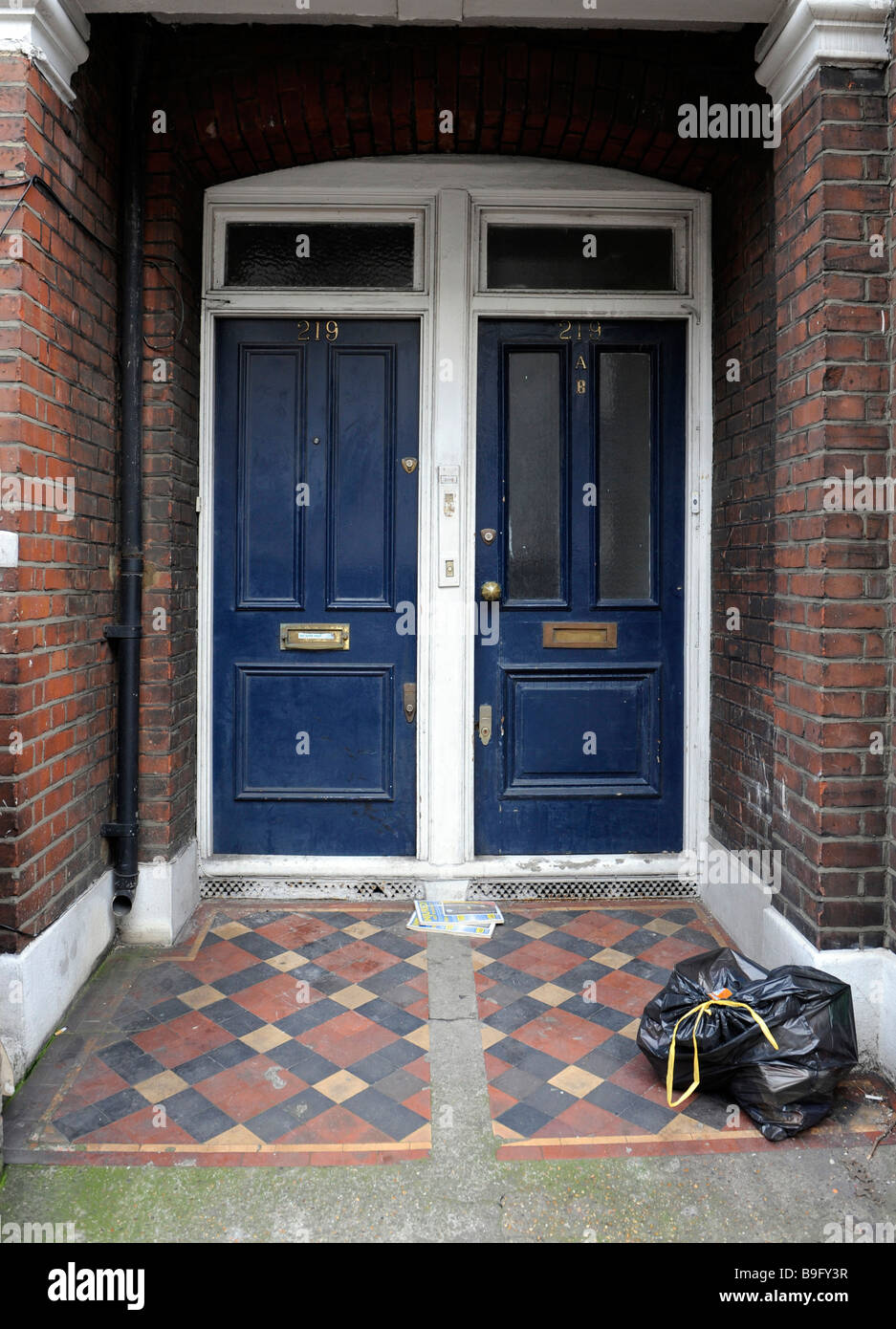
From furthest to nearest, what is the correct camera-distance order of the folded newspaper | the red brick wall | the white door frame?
the white door frame < the folded newspaper < the red brick wall

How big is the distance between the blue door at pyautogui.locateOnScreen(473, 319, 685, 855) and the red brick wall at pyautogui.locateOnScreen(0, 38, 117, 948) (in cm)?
153

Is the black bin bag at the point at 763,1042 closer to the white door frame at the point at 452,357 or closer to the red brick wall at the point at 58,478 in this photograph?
the white door frame at the point at 452,357

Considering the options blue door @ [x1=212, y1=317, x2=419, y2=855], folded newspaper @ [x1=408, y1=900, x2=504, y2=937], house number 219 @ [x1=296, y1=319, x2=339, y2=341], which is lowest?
folded newspaper @ [x1=408, y1=900, x2=504, y2=937]

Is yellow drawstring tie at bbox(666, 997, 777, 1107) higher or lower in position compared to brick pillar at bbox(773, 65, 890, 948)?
lower

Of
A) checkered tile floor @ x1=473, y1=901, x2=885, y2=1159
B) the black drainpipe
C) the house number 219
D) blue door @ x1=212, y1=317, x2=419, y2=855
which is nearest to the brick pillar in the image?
checkered tile floor @ x1=473, y1=901, x2=885, y2=1159

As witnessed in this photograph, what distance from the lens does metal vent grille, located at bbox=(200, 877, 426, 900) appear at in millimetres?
3809

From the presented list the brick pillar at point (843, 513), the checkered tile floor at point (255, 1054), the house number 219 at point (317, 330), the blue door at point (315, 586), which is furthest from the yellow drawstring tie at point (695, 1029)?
the house number 219 at point (317, 330)

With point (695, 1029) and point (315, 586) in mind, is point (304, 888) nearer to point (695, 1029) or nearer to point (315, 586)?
point (315, 586)

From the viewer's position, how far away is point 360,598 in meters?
3.85

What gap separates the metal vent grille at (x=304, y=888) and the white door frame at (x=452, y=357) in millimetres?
35

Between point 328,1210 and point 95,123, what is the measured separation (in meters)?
3.41

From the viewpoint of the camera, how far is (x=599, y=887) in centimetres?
386

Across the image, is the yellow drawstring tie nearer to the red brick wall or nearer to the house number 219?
the red brick wall

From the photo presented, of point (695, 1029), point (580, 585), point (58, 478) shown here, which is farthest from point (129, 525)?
point (695, 1029)
